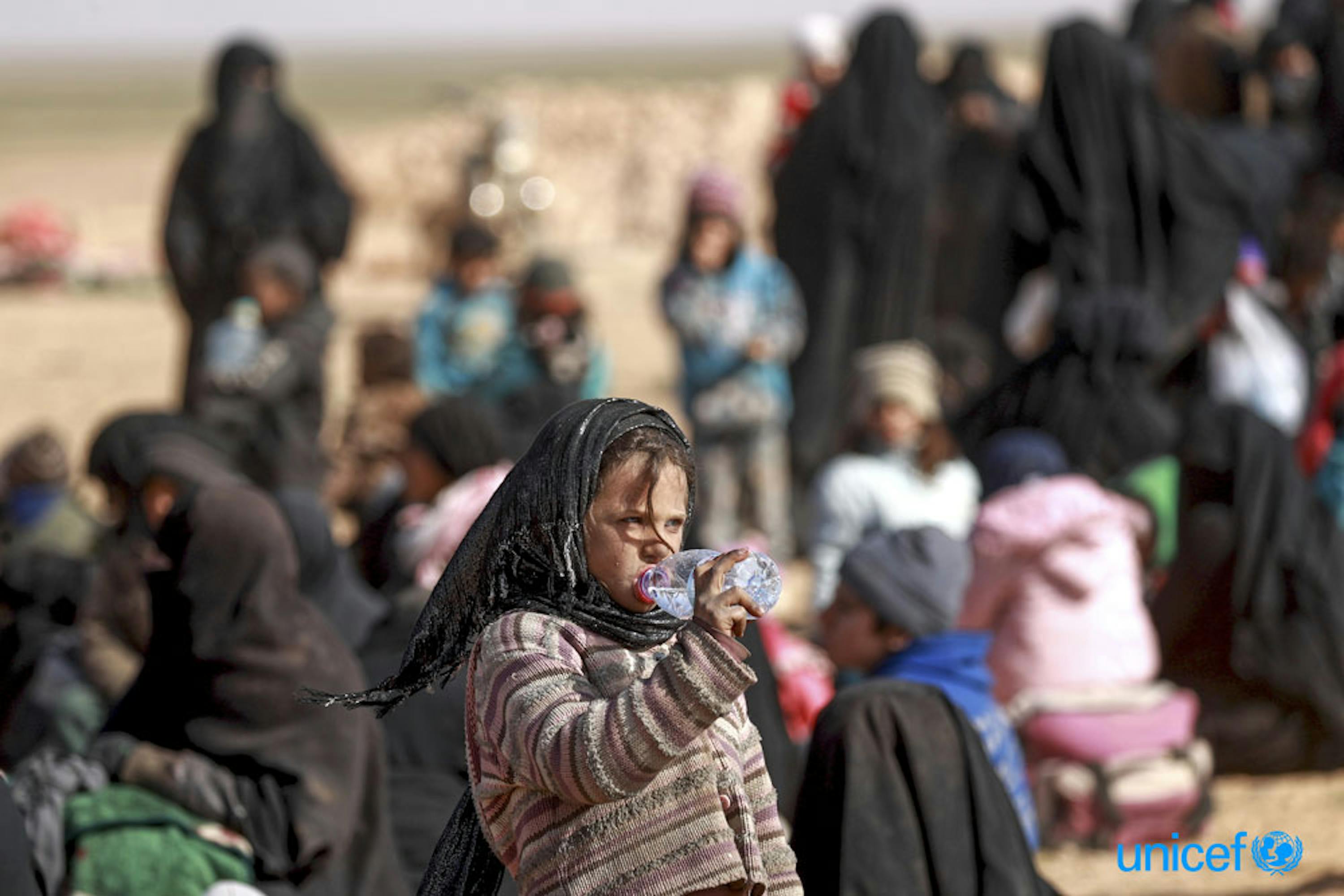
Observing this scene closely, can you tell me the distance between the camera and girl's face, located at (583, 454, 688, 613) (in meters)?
2.25

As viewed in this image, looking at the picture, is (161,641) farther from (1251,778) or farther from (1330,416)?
(1330,416)

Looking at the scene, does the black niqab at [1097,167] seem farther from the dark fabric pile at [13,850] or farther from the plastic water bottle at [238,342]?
the dark fabric pile at [13,850]

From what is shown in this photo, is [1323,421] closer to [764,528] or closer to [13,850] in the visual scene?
[764,528]

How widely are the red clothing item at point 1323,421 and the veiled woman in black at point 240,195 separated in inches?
Result: 178

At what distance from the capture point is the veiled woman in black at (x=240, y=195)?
9672 mm

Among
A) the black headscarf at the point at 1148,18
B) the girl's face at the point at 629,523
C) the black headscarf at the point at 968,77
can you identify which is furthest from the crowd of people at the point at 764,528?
the black headscarf at the point at 968,77

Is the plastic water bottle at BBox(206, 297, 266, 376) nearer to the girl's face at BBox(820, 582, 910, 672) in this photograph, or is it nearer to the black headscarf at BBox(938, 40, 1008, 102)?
the girl's face at BBox(820, 582, 910, 672)

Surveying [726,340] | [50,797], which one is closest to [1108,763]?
[50,797]

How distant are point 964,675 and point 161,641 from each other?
1.41 meters

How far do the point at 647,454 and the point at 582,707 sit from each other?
27 centimetres

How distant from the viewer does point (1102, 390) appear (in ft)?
21.1

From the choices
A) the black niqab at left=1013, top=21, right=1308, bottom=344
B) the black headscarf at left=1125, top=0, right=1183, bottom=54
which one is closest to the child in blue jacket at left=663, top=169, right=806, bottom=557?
the black niqab at left=1013, top=21, right=1308, bottom=344

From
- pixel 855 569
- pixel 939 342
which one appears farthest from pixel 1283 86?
pixel 855 569

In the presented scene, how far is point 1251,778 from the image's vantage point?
19.3ft
